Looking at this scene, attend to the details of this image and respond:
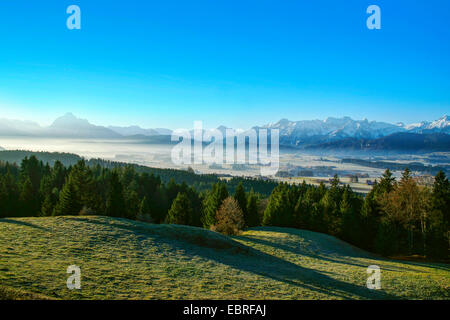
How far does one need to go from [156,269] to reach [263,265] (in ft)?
35.7

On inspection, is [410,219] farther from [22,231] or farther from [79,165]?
[79,165]

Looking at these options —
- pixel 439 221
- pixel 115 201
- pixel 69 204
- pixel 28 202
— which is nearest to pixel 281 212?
pixel 439 221

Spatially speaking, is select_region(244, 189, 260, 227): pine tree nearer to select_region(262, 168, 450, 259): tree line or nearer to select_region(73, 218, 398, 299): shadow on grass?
select_region(262, 168, 450, 259): tree line

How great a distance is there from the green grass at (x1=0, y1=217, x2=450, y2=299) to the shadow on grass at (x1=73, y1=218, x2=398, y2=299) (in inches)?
3.7

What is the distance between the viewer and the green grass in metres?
14.4

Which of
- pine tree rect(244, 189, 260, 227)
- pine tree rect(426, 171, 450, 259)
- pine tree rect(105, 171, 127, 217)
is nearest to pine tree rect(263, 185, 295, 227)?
pine tree rect(244, 189, 260, 227)

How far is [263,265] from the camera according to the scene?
25.0m

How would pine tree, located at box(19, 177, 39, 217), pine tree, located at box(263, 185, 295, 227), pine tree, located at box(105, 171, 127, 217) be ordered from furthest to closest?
pine tree, located at box(263, 185, 295, 227), pine tree, located at box(19, 177, 39, 217), pine tree, located at box(105, 171, 127, 217)

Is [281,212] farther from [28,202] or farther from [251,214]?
[28,202]

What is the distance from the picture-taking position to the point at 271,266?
25047 millimetres

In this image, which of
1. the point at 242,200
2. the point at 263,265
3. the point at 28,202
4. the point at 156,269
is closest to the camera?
the point at 156,269

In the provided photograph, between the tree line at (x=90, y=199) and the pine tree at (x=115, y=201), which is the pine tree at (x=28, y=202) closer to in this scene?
the tree line at (x=90, y=199)

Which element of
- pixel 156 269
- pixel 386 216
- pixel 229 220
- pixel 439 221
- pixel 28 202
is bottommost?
pixel 386 216
